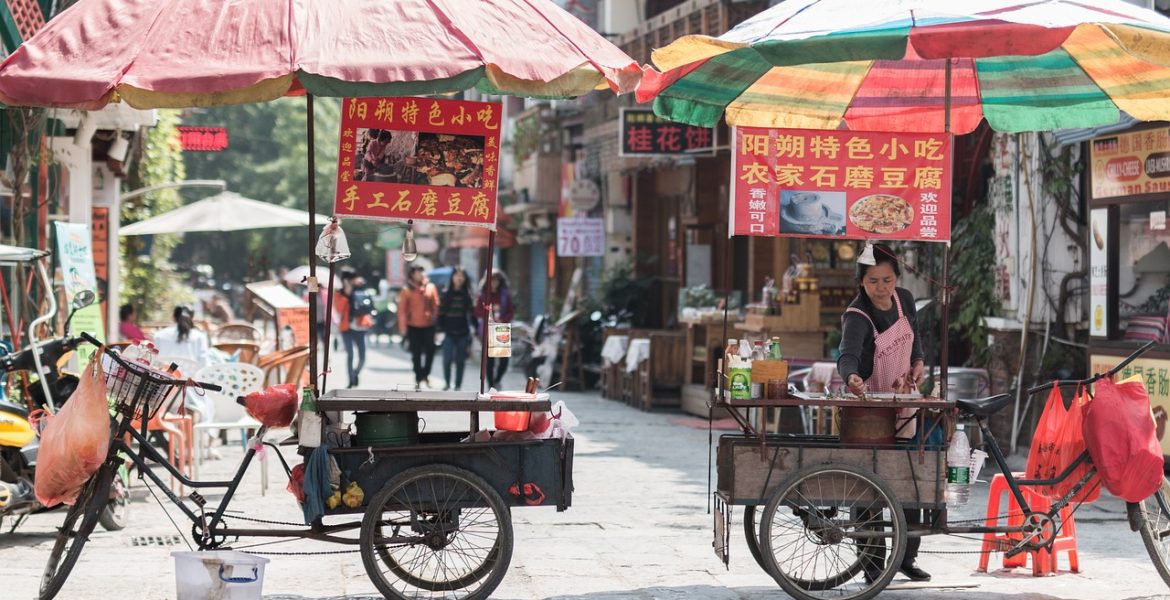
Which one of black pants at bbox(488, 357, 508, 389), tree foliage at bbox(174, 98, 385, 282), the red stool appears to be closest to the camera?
the red stool

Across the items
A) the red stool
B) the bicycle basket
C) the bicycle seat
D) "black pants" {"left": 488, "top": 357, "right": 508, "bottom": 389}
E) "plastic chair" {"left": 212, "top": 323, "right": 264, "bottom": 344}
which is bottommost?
"black pants" {"left": 488, "top": 357, "right": 508, "bottom": 389}

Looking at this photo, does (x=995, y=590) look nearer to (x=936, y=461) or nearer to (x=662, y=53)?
(x=936, y=461)

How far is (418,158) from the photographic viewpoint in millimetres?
7406

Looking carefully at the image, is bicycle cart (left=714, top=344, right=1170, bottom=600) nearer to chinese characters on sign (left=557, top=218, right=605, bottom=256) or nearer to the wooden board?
the wooden board

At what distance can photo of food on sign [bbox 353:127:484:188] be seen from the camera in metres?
7.38

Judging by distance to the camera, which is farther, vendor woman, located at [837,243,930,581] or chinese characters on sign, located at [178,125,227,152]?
chinese characters on sign, located at [178,125,227,152]

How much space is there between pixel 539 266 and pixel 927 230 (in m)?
30.8

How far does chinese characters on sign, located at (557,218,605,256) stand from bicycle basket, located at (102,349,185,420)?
64.9ft

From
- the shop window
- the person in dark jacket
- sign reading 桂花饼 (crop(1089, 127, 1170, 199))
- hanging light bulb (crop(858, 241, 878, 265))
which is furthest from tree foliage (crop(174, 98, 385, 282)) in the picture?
hanging light bulb (crop(858, 241, 878, 265))

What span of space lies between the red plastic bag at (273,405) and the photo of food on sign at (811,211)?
8.04 ft

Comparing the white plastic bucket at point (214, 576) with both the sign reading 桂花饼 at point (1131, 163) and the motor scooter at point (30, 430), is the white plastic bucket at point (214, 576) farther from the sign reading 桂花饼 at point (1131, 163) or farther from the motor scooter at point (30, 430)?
the sign reading 桂花饼 at point (1131, 163)

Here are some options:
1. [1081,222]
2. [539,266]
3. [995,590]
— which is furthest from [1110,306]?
[539,266]

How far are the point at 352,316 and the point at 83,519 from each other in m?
15.4

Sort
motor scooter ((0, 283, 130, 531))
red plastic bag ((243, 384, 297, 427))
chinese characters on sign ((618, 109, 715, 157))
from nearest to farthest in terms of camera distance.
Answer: red plastic bag ((243, 384, 297, 427)) < motor scooter ((0, 283, 130, 531)) < chinese characters on sign ((618, 109, 715, 157))
